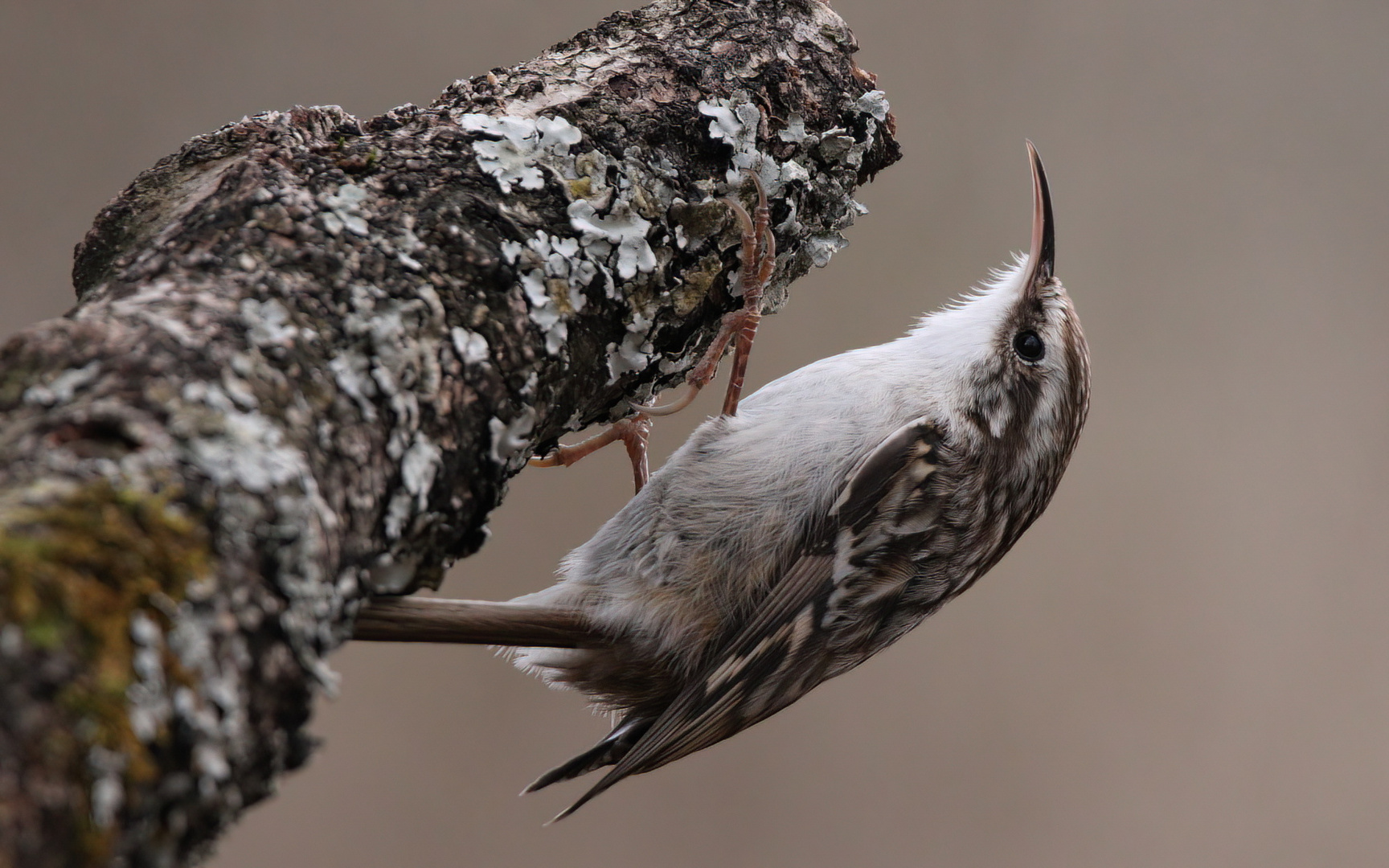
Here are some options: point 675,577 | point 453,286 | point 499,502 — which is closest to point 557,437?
point 499,502

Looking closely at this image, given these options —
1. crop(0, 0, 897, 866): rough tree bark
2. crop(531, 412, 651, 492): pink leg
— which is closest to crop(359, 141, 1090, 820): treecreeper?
crop(531, 412, 651, 492): pink leg

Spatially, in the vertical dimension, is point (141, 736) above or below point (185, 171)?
below

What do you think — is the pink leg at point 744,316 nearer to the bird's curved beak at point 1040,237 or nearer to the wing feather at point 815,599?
the wing feather at point 815,599

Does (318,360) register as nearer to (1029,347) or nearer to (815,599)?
(815,599)

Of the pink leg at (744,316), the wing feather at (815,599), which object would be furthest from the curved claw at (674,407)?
the wing feather at (815,599)

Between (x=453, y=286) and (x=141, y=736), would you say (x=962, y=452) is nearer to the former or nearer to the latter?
(x=453, y=286)
